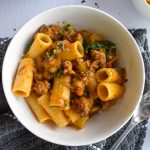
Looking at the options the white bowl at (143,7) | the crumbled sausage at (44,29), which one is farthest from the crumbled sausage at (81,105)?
the white bowl at (143,7)

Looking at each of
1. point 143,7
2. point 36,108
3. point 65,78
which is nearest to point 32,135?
point 36,108

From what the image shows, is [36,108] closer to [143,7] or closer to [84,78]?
[84,78]

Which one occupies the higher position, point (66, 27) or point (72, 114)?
point (66, 27)

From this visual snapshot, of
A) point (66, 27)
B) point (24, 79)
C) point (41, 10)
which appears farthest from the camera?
point (41, 10)

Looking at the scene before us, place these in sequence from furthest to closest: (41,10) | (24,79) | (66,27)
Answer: (41,10) → (66,27) → (24,79)

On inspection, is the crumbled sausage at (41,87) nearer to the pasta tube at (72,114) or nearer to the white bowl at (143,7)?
the pasta tube at (72,114)

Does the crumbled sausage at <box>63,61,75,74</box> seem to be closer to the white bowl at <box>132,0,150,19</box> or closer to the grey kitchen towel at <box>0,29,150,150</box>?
the grey kitchen towel at <box>0,29,150,150</box>

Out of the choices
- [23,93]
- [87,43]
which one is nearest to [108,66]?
[87,43]
